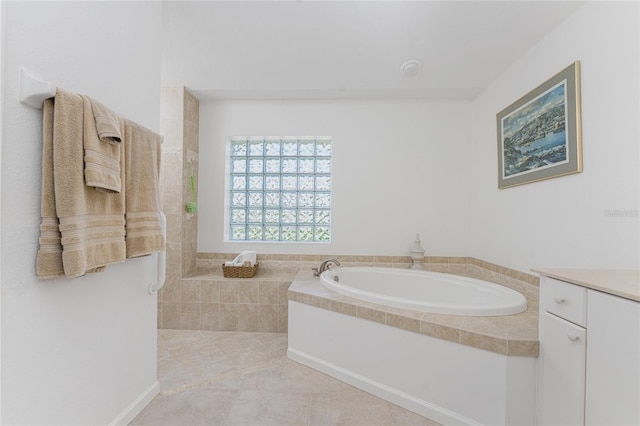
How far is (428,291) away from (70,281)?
2.39 metres

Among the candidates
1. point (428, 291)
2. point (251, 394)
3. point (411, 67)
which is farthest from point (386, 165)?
point (251, 394)

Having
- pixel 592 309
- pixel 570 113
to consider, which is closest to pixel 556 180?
pixel 570 113

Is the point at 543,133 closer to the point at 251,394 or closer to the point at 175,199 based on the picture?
the point at 251,394

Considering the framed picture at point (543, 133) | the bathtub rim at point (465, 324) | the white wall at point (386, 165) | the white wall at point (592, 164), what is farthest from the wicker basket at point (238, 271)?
the framed picture at point (543, 133)

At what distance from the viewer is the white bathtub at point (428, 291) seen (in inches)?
60.5

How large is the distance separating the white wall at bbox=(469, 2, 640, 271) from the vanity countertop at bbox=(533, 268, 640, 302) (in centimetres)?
38

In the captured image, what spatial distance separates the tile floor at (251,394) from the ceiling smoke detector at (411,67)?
247 centimetres

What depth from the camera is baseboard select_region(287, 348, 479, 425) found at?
1389mm

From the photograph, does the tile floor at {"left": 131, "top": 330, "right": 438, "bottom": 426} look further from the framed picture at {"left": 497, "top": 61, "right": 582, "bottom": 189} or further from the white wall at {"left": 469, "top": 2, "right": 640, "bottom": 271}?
the framed picture at {"left": 497, "top": 61, "right": 582, "bottom": 189}

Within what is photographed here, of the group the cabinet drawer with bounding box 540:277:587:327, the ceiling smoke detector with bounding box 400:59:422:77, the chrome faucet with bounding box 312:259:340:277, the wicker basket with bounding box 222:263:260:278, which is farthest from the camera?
the wicker basket with bounding box 222:263:260:278

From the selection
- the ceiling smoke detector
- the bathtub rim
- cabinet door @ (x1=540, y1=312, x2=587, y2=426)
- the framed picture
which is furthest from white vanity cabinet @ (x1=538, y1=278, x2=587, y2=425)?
the ceiling smoke detector

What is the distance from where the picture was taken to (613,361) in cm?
87

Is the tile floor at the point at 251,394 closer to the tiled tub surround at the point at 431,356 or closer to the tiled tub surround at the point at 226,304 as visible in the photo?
the tiled tub surround at the point at 431,356

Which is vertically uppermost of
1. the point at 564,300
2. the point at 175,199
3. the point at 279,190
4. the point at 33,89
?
the point at 33,89
